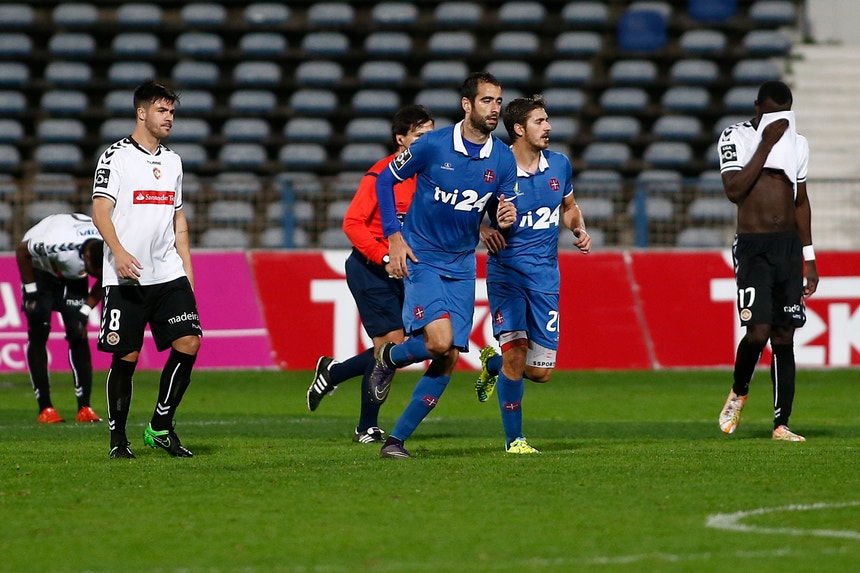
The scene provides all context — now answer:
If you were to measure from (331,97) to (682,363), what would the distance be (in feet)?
31.4

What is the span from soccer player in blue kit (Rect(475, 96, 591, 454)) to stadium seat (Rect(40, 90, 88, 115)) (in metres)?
16.3

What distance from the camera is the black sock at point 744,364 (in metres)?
9.84

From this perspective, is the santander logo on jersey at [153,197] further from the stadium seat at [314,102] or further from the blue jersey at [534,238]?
the stadium seat at [314,102]

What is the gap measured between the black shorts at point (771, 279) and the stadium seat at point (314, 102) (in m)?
14.6

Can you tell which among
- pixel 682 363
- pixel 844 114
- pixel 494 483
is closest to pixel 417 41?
pixel 844 114

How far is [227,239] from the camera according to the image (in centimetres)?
1778

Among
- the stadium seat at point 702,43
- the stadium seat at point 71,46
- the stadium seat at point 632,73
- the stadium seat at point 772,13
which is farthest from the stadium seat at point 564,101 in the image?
the stadium seat at point 71,46

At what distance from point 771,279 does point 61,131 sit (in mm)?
16071

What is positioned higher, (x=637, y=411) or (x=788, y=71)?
(x=788, y=71)

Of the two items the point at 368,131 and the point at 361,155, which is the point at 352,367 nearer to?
the point at 361,155

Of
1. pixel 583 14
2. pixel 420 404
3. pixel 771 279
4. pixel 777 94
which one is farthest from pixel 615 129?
pixel 420 404

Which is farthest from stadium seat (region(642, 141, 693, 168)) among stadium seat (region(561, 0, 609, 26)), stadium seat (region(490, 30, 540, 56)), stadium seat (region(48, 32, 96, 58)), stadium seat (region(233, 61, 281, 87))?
stadium seat (region(48, 32, 96, 58))

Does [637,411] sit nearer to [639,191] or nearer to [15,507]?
[639,191]

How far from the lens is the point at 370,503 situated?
6.60 meters
